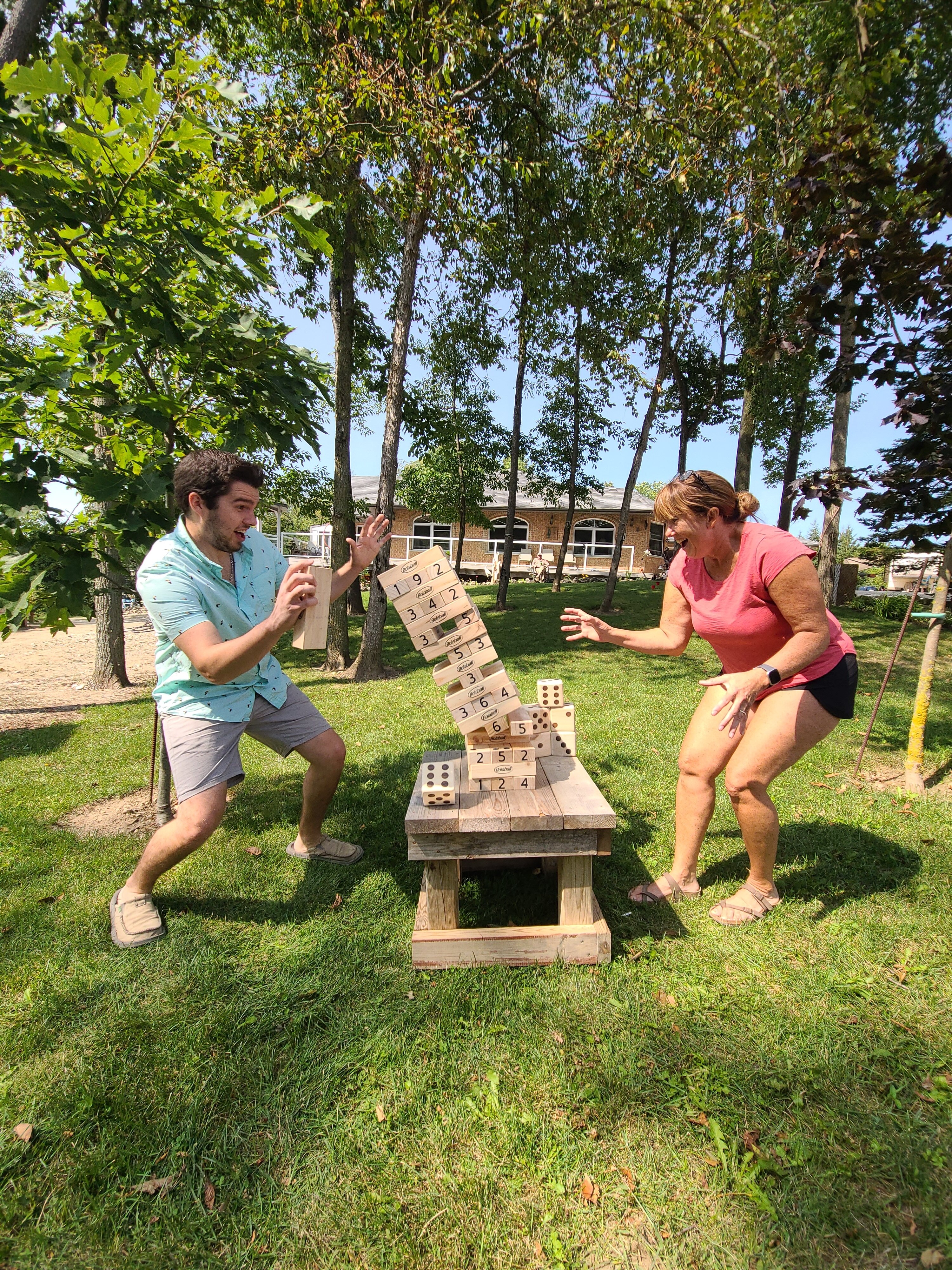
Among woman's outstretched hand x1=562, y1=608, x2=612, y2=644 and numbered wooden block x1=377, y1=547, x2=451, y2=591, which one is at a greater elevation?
numbered wooden block x1=377, y1=547, x2=451, y2=591

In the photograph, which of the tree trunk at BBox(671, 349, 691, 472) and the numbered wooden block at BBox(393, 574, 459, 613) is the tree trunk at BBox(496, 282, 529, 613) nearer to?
the tree trunk at BBox(671, 349, 691, 472)

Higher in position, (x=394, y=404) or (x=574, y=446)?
(x=574, y=446)

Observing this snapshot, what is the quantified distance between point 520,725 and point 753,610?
1.19 metres

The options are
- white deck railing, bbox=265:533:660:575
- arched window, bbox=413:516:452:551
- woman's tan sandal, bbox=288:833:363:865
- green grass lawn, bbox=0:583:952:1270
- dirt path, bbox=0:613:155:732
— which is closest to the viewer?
green grass lawn, bbox=0:583:952:1270

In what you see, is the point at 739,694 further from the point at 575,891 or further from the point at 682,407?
the point at 682,407

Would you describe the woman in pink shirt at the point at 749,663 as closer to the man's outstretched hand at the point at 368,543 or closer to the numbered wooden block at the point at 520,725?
the numbered wooden block at the point at 520,725

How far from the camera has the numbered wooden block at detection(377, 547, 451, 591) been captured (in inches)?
113

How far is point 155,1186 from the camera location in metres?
1.84

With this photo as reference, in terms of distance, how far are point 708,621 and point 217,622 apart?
7.60 feet

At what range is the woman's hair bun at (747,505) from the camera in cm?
287

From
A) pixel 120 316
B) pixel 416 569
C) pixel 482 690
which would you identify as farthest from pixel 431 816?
pixel 120 316

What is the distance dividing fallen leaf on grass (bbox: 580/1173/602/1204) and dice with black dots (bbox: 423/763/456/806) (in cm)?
132

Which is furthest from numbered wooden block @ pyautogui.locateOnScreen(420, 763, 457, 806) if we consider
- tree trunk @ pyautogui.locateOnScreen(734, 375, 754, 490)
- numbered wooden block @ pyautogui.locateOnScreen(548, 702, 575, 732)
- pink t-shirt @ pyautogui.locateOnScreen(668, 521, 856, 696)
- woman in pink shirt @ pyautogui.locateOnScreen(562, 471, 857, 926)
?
tree trunk @ pyautogui.locateOnScreen(734, 375, 754, 490)

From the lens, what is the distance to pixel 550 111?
29.9 feet
